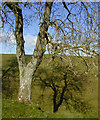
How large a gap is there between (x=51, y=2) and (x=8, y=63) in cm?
710

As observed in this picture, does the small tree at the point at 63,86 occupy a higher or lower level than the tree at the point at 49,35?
lower

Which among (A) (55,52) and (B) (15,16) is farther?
(B) (15,16)

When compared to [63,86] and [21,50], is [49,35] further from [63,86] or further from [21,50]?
[63,86]

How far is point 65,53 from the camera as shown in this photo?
5.40m

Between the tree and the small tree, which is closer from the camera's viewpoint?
the tree

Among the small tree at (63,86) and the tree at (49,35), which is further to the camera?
the small tree at (63,86)

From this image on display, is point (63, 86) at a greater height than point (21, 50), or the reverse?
point (21, 50)

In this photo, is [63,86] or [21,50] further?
[63,86]

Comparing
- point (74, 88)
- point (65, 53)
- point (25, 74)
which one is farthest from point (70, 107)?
point (65, 53)

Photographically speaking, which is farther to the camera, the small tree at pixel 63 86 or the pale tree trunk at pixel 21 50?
the small tree at pixel 63 86

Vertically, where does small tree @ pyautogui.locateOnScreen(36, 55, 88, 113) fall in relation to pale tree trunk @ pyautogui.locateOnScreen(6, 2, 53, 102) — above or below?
below

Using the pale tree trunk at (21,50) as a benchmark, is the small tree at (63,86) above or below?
below

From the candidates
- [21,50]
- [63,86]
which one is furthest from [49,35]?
[63,86]

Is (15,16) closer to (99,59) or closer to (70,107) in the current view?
(99,59)
